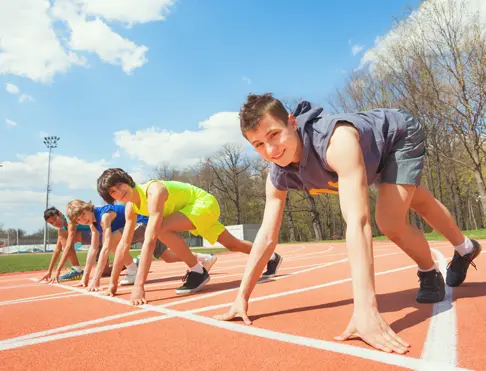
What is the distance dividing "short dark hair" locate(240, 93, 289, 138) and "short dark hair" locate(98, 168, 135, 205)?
2.46 m

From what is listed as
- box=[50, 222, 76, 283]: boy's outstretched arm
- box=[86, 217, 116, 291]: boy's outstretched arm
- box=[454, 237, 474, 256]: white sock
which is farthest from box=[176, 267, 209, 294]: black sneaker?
box=[50, 222, 76, 283]: boy's outstretched arm

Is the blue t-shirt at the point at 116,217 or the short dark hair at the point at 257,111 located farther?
the blue t-shirt at the point at 116,217

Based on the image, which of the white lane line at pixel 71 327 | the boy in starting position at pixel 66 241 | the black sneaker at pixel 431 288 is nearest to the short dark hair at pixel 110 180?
the white lane line at pixel 71 327

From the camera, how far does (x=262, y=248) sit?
9.57 feet

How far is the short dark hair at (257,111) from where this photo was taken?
236 cm

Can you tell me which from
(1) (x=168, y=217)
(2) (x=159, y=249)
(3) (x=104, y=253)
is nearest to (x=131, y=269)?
(2) (x=159, y=249)

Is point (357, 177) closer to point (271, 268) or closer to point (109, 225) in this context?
point (271, 268)

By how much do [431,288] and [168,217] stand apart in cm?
306

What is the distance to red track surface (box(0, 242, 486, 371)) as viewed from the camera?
1.78 meters

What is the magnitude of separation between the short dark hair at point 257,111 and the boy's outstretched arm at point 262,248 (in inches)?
29.5

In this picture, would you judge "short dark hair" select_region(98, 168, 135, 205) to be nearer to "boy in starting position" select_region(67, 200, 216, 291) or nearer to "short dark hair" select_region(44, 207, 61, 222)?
"boy in starting position" select_region(67, 200, 216, 291)

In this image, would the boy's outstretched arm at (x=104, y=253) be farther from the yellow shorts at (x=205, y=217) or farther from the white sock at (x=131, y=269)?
the yellow shorts at (x=205, y=217)

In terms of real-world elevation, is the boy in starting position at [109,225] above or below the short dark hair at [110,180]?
below

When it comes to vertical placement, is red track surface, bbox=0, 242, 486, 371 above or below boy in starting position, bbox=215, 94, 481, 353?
below
